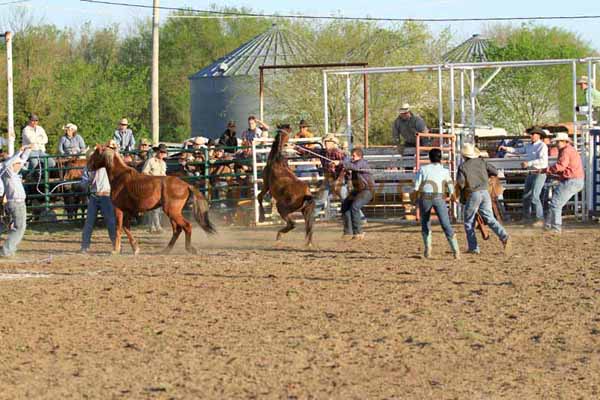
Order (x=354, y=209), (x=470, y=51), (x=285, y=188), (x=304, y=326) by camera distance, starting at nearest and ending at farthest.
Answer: (x=304, y=326)
(x=285, y=188)
(x=354, y=209)
(x=470, y=51)

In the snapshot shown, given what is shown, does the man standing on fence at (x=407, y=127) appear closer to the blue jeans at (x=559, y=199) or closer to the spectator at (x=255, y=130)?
the spectator at (x=255, y=130)

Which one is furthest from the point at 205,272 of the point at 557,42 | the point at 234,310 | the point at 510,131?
the point at 557,42

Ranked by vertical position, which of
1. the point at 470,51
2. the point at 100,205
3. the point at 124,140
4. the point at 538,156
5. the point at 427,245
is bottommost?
the point at 427,245

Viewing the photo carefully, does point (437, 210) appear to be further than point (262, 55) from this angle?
No

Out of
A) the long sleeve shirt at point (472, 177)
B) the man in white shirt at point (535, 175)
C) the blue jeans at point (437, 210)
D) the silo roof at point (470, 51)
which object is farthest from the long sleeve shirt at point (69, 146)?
the silo roof at point (470, 51)

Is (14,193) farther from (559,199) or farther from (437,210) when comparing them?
(559,199)

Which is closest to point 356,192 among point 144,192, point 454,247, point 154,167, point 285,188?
point 285,188

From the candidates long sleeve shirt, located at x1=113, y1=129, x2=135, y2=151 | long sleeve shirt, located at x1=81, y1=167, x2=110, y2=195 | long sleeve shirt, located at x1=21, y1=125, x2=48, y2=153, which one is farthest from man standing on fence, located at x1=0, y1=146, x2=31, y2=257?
long sleeve shirt, located at x1=113, y1=129, x2=135, y2=151

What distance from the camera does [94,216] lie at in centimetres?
1612

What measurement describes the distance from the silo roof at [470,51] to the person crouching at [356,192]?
31.1 meters

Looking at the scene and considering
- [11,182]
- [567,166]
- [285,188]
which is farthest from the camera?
[567,166]

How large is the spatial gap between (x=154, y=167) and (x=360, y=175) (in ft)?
12.9

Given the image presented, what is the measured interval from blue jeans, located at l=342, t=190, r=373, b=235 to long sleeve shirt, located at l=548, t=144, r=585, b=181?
3139mm

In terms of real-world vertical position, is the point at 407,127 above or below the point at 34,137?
above
